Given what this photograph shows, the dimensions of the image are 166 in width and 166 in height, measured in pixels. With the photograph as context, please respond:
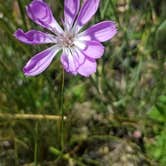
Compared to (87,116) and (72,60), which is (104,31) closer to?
(72,60)

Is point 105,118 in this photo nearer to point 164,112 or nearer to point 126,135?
point 126,135

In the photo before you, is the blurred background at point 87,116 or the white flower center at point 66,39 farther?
the blurred background at point 87,116

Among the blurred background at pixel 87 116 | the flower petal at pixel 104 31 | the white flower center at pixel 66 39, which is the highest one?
the flower petal at pixel 104 31

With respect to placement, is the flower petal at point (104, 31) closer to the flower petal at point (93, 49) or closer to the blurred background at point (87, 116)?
the flower petal at point (93, 49)

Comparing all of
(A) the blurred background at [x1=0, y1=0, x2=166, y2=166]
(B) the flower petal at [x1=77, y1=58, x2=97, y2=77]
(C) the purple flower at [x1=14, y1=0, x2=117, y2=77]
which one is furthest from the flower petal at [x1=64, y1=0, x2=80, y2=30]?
(A) the blurred background at [x1=0, y1=0, x2=166, y2=166]

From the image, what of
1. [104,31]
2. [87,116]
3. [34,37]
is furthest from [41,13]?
[87,116]

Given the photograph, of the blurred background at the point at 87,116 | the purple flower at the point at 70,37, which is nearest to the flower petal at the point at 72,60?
the purple flower at the point at 70,37

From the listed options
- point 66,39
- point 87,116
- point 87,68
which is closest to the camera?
point 87,68

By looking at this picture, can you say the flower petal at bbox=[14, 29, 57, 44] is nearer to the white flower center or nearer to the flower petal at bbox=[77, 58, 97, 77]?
the white flower center
